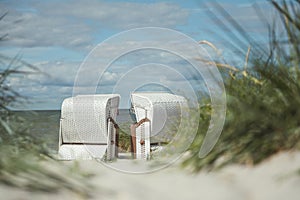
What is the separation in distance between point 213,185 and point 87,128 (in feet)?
10.2

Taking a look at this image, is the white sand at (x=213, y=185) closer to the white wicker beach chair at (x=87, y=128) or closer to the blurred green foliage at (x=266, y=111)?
the blurred green foliage at (x=266, y=111)

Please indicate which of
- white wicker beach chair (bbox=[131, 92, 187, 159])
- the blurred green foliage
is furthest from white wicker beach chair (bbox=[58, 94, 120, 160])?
the blurred green foliage

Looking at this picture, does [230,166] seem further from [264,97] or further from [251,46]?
[251,46]

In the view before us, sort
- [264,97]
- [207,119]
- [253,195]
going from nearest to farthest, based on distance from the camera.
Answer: [253,195] → [264,97] → [207,119]

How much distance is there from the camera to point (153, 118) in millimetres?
5488

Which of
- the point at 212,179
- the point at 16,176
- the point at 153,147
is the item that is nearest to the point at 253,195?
the point at 212,179

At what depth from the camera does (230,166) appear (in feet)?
8.96

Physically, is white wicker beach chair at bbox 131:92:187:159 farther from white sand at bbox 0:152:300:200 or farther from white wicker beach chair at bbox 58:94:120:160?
white sand at bbox 0:152:300:200

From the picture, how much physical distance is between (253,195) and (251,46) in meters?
1.04

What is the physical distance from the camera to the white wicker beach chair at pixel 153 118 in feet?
18.1

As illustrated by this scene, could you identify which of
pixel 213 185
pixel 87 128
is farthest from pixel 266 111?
pixel 87 128

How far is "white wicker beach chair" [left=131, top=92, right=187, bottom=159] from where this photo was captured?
18.1 feet

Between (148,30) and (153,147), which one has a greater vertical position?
(148,30)

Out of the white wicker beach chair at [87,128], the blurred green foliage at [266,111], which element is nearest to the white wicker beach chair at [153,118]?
the white wicker beach chair at [87,128]
